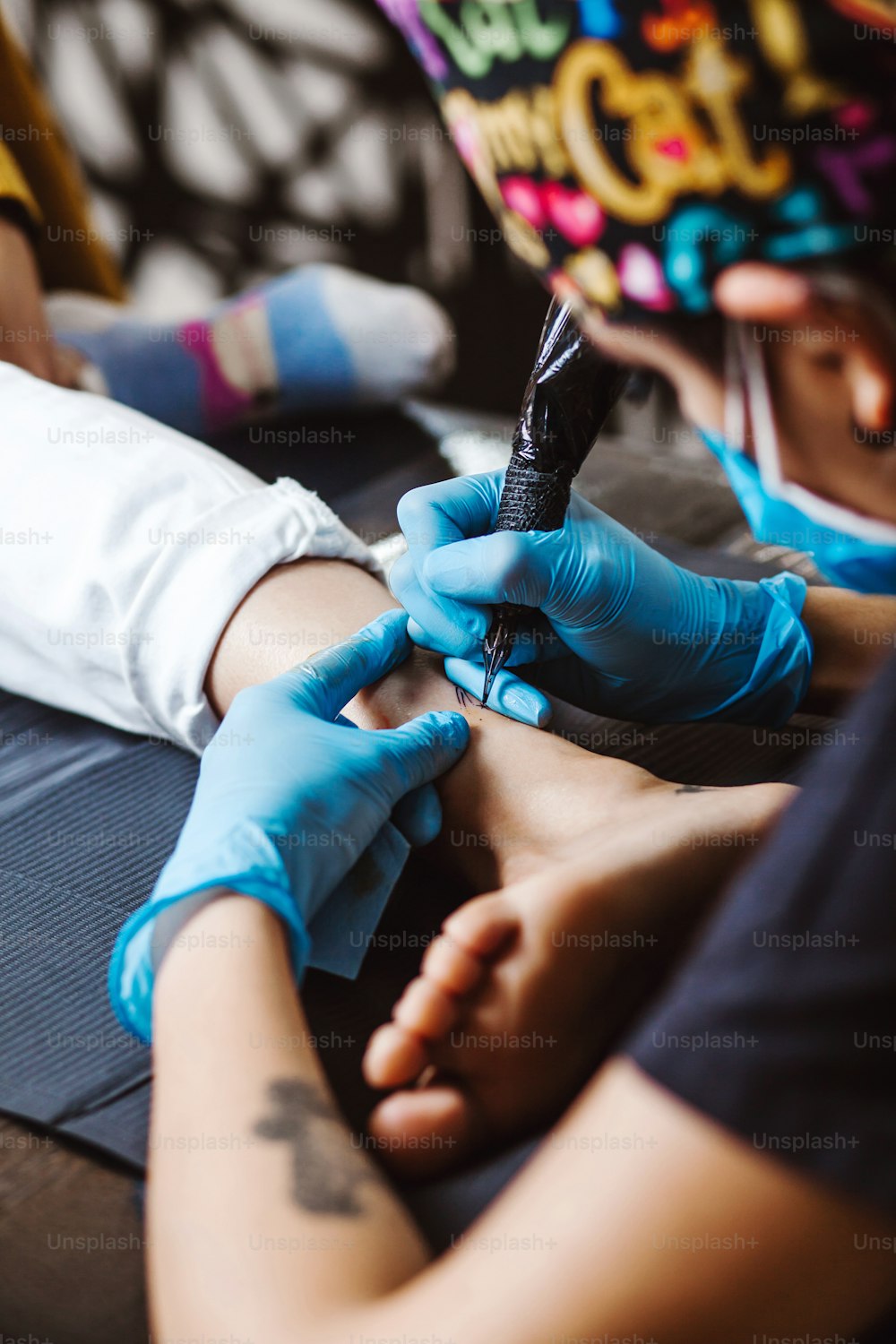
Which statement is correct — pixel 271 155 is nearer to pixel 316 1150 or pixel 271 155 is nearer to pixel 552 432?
pixel 552 432

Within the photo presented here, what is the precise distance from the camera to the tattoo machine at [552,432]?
1.02 m

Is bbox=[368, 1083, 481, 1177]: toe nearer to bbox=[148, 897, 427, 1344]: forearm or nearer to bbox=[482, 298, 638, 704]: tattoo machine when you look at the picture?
bbox=[148, 897, 427, 1344]: forearm

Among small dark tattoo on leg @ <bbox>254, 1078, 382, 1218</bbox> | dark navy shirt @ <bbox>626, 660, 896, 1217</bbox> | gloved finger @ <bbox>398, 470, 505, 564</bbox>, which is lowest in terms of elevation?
small dark tattoo on leg @ <bbox>254, 1078, 382, 1218</bbox>

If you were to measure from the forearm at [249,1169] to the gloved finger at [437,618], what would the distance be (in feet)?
1.33

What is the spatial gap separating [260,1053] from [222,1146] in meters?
0.06

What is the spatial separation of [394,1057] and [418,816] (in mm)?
305

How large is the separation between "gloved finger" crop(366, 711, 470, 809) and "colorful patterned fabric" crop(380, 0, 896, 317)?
41 cm

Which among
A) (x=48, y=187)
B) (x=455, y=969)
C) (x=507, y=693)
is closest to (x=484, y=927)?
(x=455, y=969)

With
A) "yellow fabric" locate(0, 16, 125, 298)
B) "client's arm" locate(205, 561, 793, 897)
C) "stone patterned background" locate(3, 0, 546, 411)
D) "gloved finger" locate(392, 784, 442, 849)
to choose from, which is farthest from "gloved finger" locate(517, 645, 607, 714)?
"stone patterned background" locate(3, 0, 546, 411)

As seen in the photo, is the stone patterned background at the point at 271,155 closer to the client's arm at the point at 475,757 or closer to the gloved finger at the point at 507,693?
the client's arm at the point at 475,757

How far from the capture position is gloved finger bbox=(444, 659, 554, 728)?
1036 millimetres

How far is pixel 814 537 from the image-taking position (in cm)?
84

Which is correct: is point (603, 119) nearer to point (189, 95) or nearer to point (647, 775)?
point (647, 775)

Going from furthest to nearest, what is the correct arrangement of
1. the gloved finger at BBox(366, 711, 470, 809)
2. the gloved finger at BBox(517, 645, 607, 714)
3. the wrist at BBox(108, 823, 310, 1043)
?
the gloved finger at BBox(517, 645, 607, 714)
the gloved finger at BBox(366, 711, 470, 809)
the wrist at BBox(108, 823, 310, 1043)
